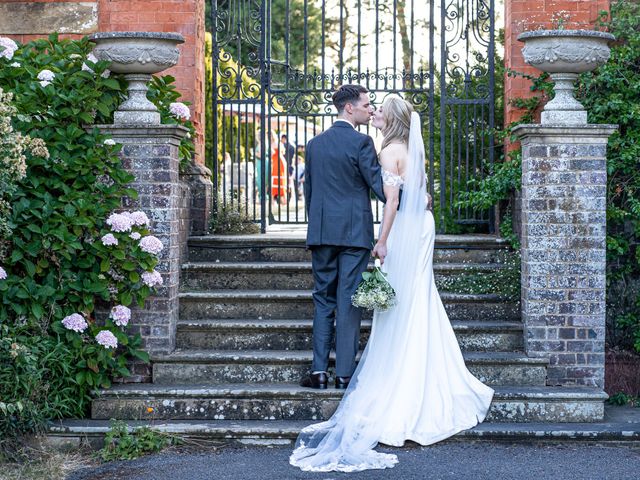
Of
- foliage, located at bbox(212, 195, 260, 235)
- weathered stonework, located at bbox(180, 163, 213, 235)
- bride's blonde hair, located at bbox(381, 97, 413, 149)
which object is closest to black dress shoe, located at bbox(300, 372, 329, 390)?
bride's blonde hair, located at bbox(381, 97, 413, 149)

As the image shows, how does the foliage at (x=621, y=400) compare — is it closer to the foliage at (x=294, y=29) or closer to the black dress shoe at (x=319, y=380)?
the black dress shoe at (x=319, y=380)

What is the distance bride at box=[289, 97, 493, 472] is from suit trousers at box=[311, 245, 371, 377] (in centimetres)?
11

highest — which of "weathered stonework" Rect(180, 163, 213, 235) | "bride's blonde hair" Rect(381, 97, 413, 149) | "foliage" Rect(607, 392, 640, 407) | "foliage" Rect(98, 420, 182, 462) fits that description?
"bride's blonde hair" Rect(381, 97, 413, 149)

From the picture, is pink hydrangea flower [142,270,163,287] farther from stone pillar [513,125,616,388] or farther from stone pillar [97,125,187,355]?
stone pillar [513,125,616,388]

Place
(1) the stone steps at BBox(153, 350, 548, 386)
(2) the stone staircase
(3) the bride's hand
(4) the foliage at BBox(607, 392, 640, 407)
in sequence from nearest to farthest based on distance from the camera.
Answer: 1. (2) the stone staircase
2. (3) the bride's hand
3. (1) the stone steps at BBox(153, 350, 548, 386)
4. (4) the foliage at BBox(607, 392, 640, 407)

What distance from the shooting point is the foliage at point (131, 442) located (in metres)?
5.61

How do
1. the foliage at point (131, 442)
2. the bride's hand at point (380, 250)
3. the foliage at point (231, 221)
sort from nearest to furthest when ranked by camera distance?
1. the foliage at point (131, 442)
2. the bride's hand at point (380, 250)
3. the foliage at point (231, 221)

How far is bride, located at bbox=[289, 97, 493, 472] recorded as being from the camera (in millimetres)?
5781

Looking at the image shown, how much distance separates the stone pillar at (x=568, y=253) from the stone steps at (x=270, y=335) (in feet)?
1.12

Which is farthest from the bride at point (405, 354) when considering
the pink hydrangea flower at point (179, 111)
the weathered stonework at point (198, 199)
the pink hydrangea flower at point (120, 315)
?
the weathered stonework at point (198, 199)

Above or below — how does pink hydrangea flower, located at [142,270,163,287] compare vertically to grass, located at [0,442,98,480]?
above

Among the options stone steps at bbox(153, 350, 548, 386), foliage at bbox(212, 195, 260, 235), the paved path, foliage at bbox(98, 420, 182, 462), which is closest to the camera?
the paved path

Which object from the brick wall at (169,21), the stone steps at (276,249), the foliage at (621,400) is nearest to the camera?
the foliage at (621,400)

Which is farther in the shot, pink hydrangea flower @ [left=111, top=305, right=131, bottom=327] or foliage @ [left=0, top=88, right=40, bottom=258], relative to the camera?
pink hydrangea flower @ [left=111, top=305, right=131, bottom=327]
